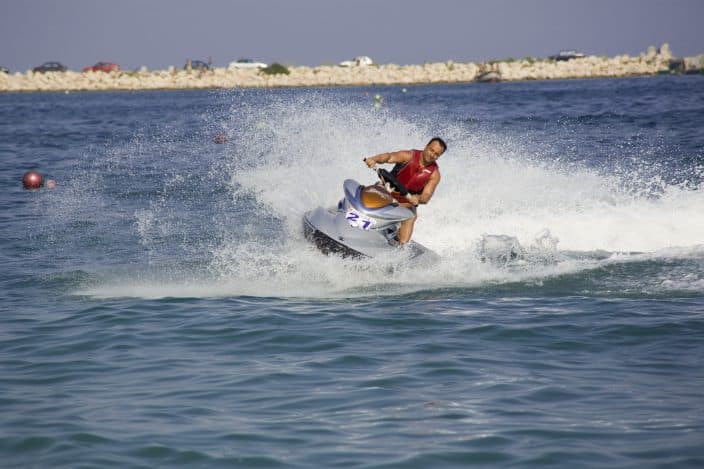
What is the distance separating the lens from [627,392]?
6672 millimetres

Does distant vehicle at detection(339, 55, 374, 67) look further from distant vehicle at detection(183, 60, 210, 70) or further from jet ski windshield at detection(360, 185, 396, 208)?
jet ski windshield at detection(360, 185, 396, 208)

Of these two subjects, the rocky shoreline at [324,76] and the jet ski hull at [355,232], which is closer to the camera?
the jet ski hull at [355,232]

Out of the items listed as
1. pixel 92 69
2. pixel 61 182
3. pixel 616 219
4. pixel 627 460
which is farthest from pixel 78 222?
pixel 92 69

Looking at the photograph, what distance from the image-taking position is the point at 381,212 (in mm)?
10094

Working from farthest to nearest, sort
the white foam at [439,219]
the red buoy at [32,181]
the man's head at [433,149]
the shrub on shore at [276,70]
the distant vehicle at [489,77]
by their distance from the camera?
the shrub on shore at [276,70] → the distant vehicle at [489,77] → the red buoy at [32,181] → the white foam at [439,219] → the man's head at [433,149]

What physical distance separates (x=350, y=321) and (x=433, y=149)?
2440mm

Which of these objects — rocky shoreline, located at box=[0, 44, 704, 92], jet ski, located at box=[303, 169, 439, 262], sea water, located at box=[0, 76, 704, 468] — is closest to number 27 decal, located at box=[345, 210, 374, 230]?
jet ski, located at box=[303, 169, 439, 262]

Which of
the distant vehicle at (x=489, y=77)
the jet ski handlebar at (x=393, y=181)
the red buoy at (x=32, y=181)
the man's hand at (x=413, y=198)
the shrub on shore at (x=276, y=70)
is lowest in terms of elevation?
the red buoy at (x=32, y=181)

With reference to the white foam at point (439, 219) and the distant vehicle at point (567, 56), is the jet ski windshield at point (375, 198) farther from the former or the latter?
the distant vehicle at point (567, 56)

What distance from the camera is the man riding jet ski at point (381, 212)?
1006cm

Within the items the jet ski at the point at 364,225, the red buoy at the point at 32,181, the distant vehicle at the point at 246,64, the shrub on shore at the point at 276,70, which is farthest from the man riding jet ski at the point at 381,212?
the distant vehicle at the point at 246,64

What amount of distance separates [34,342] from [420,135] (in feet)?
38.2

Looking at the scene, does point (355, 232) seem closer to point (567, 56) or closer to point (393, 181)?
point (393, 181)

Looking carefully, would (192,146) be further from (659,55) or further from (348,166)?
(659,55)
